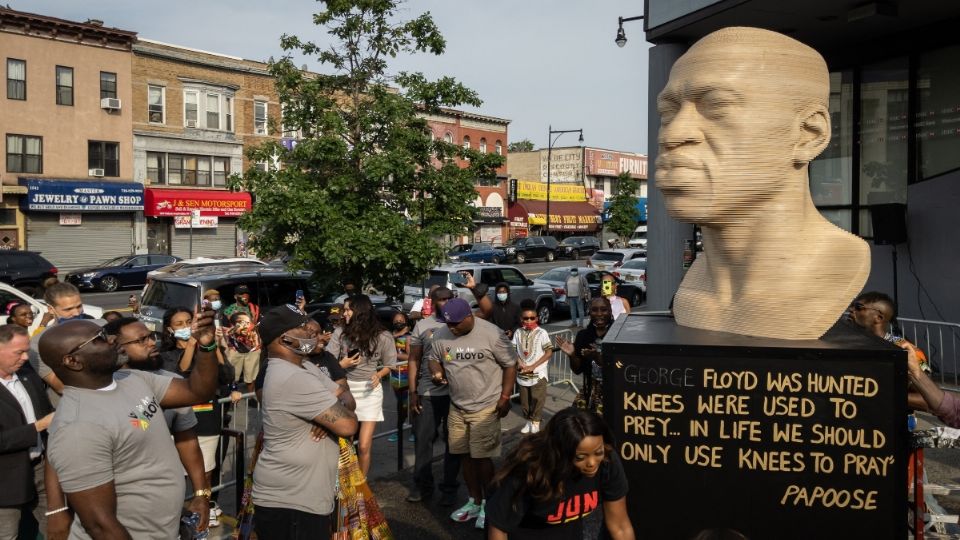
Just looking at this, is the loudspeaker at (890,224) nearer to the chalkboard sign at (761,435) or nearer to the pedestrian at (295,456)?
the chalkboard sign at (761,435)

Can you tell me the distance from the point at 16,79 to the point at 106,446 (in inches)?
1294

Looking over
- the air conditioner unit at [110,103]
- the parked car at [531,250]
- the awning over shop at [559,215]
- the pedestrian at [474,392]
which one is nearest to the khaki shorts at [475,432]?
the pedestrian at [474,392]

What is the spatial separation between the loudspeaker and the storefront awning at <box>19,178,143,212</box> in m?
29.8

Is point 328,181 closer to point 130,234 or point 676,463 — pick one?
point 676,463

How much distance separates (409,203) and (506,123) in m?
40.1

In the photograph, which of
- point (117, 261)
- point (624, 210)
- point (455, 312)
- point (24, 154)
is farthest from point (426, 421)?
point (624, 210)

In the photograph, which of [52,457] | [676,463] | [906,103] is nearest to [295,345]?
[52,457]

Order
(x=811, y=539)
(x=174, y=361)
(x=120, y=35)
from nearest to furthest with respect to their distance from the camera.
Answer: (x=811, y=539) < (x=174, y=361) < (x=120, y=35)

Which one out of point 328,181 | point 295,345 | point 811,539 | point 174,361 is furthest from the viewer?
point 328,181

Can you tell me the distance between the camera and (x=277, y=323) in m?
4.36

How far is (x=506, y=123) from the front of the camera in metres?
51.7

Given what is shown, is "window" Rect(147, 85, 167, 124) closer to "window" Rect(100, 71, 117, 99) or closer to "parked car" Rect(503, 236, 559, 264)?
"window" Rect(100, 71, 117, 99)

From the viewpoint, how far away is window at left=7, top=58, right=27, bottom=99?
30391 mm

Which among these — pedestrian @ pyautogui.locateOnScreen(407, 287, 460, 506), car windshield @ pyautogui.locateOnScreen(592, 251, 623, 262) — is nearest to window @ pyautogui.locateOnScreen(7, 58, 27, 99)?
car windshield @ pyautogui.locateOnScreen(592, 251, 623, 262)
